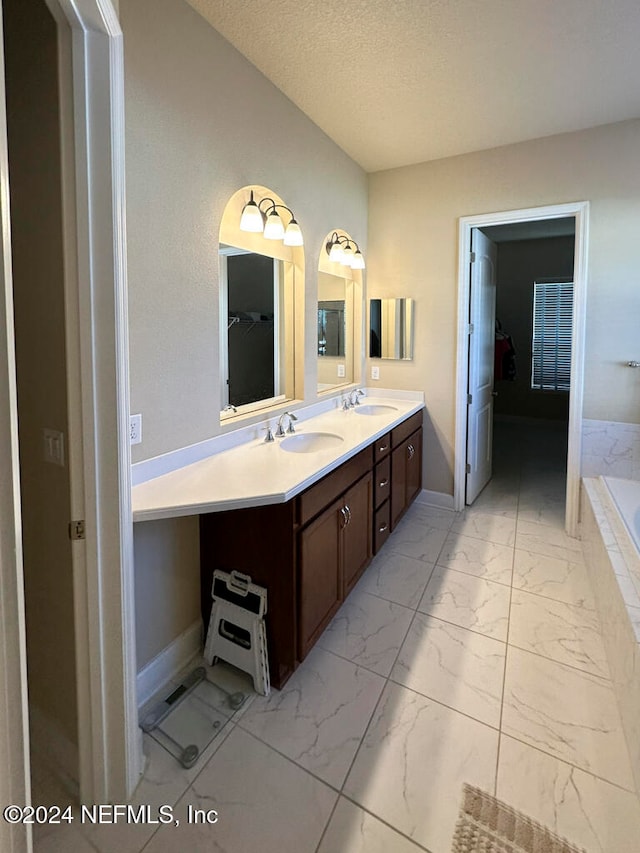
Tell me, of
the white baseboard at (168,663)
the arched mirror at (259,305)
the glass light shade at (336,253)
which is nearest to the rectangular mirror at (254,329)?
the arched mirror at (259,305)

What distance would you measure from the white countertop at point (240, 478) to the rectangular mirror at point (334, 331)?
81 centimetres

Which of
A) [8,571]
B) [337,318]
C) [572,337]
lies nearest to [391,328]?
[337,318]

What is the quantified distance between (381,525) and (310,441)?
668 millimetres

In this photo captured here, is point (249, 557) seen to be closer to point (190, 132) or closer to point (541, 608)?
point (541, 608)

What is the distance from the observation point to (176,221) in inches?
66.2

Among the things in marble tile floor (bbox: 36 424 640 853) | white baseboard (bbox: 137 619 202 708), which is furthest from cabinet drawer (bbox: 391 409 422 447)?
white baseboard (bbox: 137 619 202 708)

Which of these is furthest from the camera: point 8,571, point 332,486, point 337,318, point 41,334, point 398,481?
point 337,318

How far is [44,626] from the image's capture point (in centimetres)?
142

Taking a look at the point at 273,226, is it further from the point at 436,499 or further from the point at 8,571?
the point at 436,499

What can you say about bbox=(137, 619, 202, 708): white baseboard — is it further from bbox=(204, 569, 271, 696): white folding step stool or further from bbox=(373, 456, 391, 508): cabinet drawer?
bbox=(373, 456, 391, 508): cabinet drawer

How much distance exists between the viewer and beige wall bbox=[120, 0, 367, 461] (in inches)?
60.2

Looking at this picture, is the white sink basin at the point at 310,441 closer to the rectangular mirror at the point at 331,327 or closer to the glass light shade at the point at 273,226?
the rectangular mirror at the point at 331,327

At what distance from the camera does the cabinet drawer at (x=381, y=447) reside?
242 centimetres

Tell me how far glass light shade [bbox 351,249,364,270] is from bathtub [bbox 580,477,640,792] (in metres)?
2.18
